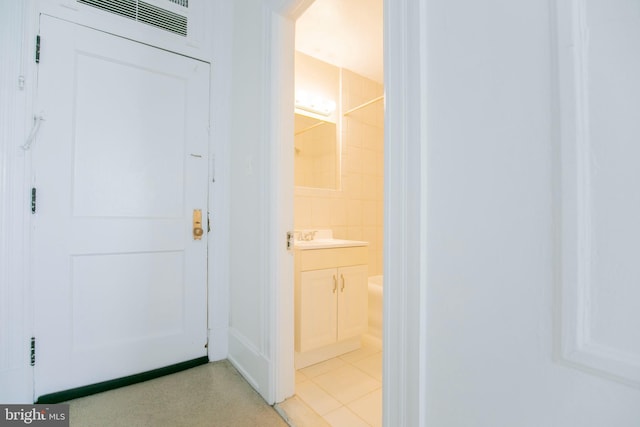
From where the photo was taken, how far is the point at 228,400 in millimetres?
1488

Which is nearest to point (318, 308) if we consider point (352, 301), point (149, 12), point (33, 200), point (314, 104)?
point (352, 301)

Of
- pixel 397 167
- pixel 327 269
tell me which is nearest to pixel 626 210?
pixel 397 167

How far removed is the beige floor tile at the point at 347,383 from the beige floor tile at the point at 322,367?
0.04 meters

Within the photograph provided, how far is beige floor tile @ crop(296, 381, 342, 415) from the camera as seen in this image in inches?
57.6

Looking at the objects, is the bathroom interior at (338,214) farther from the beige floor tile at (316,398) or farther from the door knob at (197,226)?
the door knob at (197,226)

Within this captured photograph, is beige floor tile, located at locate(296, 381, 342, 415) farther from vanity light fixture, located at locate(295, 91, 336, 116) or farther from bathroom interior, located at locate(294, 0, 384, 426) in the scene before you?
vanity light fixture, located at locate(295, 91, 336, 116)

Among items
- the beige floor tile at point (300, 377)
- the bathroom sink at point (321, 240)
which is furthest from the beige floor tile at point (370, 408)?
the bathroom sink at point (321, 240)

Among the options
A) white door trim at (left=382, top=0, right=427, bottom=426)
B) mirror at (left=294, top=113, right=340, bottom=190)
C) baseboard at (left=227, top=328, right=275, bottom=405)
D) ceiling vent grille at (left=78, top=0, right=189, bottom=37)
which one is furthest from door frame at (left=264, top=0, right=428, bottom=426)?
mirror at (left=294, top=113, right=340, bottom=190)

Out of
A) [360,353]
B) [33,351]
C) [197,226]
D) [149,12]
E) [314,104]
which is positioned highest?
[149,12]

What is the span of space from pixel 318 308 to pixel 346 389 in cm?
51

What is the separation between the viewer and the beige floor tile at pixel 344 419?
4.40ft

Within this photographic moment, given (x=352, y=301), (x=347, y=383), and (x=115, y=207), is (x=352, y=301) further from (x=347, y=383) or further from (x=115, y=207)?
(x=115, y=207)
